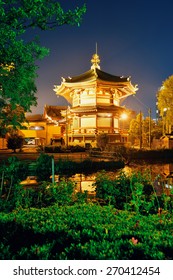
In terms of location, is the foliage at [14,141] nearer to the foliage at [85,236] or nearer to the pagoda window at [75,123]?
the pagoda window at [75,123]

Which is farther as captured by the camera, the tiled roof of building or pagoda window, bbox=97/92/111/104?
the tiled roof of building

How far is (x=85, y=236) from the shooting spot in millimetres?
4137

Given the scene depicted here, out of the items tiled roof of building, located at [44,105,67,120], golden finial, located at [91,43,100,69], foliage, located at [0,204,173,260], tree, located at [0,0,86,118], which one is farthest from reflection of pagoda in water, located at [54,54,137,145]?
foliage, located at [0,204,173,260]

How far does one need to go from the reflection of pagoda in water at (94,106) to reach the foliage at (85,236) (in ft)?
105

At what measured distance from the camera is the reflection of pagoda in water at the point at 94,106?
39031mm

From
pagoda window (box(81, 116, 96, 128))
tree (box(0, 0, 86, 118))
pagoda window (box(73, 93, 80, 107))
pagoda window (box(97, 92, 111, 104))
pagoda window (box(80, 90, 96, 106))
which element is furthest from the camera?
pagoda window (box(73, 93, 80, 107))

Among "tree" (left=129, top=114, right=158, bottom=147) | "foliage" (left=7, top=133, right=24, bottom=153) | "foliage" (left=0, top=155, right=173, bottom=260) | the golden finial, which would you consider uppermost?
the golden finial

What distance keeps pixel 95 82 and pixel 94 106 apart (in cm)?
351

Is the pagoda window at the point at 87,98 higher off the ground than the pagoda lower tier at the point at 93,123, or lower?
higher

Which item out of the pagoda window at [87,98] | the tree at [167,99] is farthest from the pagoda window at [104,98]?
the tree at [167,99]

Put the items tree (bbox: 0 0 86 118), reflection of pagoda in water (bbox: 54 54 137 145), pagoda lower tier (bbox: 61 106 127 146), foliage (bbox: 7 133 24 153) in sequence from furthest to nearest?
reflection of pagoda in water (bbox: 54 54 137 145)
pagoda lower tier (bbox: 61 106 127 146)
foliage (bbox: 7 133 24 153)
tree (bbox: 0 0 86 118)

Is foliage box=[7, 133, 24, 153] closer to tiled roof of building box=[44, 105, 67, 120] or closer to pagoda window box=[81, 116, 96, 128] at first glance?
pagoda window box=[81, 116, 96, 128]

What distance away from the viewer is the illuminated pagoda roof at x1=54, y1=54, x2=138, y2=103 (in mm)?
39812
